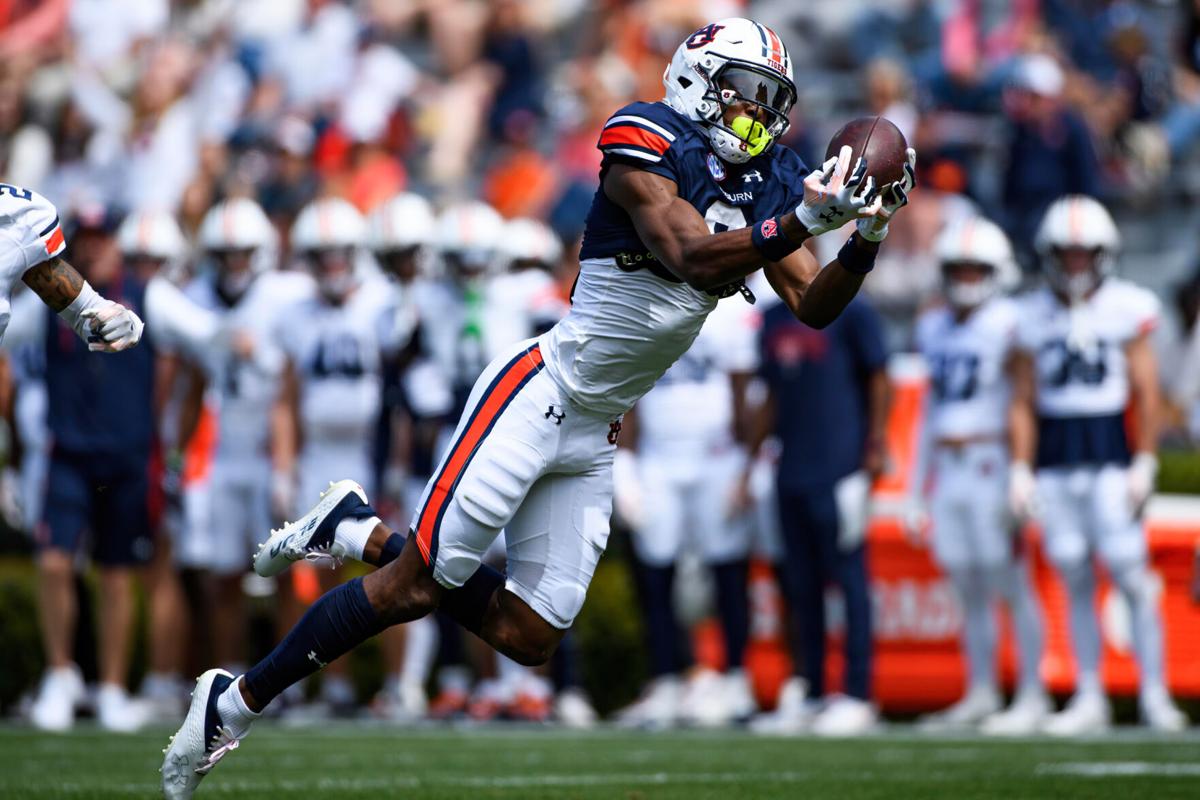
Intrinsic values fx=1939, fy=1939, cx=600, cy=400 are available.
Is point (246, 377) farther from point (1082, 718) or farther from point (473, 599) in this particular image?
point (473, 599)

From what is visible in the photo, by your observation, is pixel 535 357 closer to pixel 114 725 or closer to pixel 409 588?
pixel 409 588

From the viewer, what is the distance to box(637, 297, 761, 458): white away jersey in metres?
9.70

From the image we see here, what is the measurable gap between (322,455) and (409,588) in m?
4.87

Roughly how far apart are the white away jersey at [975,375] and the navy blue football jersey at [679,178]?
14.1 ft

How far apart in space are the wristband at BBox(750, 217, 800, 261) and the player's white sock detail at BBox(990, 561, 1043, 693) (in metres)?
4.96

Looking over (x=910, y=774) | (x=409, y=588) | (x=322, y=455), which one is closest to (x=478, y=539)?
(x=409, y=588)

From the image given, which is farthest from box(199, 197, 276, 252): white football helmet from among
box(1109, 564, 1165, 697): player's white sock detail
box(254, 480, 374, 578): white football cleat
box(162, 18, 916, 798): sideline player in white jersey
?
box(162, 18, 916, 798): sideline player in white jersey

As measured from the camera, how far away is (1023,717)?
29.2ft

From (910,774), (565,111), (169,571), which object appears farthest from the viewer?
(565,111)

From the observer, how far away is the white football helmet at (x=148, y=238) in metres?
10.0

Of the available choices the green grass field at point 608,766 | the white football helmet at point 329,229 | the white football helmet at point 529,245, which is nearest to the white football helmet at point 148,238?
the white football helmet at point 329,229

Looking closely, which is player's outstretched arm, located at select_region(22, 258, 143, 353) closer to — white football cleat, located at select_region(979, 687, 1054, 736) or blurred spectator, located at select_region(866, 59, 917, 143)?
white football cleat, located at select_region(979, 687, 1054, 736)

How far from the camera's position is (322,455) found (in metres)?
9.96

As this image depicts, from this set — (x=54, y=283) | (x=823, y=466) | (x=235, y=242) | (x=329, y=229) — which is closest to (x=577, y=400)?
(x=54, y=283)
